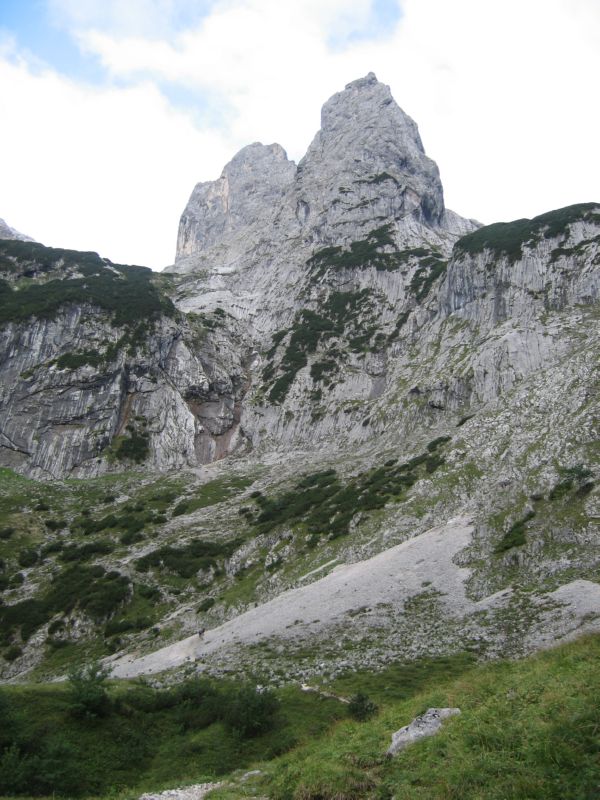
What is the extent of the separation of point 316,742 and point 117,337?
91.7 meters

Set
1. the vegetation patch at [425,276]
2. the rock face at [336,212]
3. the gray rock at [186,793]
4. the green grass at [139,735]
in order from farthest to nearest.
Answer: the rock face at [336,212]
the vegetation patch at [425,276]
the green grass at [139,735]
the gray rock at [186,793]

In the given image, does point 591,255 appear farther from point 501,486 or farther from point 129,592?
point 129,592

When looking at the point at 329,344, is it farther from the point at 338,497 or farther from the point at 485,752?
the point at 485,752

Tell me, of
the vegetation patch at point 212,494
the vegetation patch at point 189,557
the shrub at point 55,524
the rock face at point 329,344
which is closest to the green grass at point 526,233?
the rock face at point 329,344

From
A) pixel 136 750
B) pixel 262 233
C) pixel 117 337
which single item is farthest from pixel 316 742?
pixel 262 233

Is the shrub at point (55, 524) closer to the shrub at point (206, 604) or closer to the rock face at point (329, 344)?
the rock face at point (329, 344)

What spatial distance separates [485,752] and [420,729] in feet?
7.96

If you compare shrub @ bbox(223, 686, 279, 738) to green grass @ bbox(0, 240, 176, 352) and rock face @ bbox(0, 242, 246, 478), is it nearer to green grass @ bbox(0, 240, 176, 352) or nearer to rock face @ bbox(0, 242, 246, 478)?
rock face @ bbox(0, 242, 246, 478)

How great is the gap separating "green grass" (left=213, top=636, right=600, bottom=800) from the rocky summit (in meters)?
10.6

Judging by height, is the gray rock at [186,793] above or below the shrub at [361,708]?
above

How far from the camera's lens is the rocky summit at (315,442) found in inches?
1270

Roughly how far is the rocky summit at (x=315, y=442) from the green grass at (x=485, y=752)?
10611 mm

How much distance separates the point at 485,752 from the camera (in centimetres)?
987

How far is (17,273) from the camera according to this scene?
11750 cm
